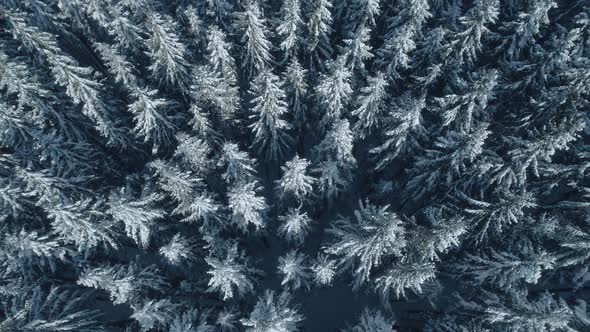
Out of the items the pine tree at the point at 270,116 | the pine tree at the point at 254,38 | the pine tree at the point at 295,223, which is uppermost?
the pine tree at the point at 254,38

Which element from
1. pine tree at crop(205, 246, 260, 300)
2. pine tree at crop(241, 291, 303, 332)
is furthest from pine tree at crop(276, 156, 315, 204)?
pine tree at crop(241, 291, 303, 332)

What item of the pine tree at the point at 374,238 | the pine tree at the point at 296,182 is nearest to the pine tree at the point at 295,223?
the pine tree at the point at 296,182

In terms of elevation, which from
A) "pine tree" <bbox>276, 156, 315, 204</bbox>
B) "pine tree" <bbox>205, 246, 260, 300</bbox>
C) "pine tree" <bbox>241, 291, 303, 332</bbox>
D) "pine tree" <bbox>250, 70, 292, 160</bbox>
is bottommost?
"pine tree" <bbox>241, 291, 303, 332</bbox>

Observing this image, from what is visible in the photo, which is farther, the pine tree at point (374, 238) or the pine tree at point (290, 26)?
the pine tree at point (290, 26)

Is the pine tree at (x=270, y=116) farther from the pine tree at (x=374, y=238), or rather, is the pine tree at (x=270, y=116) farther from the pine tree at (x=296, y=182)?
the pine tree at (x=374, y=238)

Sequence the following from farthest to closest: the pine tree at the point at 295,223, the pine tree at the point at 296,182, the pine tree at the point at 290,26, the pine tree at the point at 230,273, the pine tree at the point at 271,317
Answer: the pine tree at the point at 290,26 → the pine tree at the point at 295,223 → the pine tree at the point at 296,182 → the pine tree at the point at 230,273 → the pine tree at the point at 271,317

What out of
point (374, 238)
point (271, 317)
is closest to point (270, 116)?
point (374, 238)

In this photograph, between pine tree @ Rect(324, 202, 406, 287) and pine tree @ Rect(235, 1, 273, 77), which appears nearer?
pine tree @ Rect(324, 202, 406, 287)

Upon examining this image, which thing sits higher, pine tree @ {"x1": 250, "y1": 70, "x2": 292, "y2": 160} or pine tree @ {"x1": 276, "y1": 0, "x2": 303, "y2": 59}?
pine tree @ {"x1": 276, "y1": 0, "x2": 303, "y2": 59}

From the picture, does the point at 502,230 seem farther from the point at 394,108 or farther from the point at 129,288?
the point at 129,288

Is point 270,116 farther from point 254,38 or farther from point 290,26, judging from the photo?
point 290,26

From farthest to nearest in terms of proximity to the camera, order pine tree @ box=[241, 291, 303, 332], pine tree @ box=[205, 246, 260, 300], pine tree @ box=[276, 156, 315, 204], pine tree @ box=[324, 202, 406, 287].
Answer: pine tree @ box=[276, 156, 315, 204] → pine tree @ box=[205, 246, 260, 300] → pine tree @ box=[324, 202, 406, 287] → pine tree @ box=[241, 291, 303, 332]

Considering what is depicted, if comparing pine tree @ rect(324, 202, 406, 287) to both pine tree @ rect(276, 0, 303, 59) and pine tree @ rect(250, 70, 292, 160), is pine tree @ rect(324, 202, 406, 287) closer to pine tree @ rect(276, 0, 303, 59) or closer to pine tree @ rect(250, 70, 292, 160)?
pine tree @ rect(250, 70, 292, 160)
